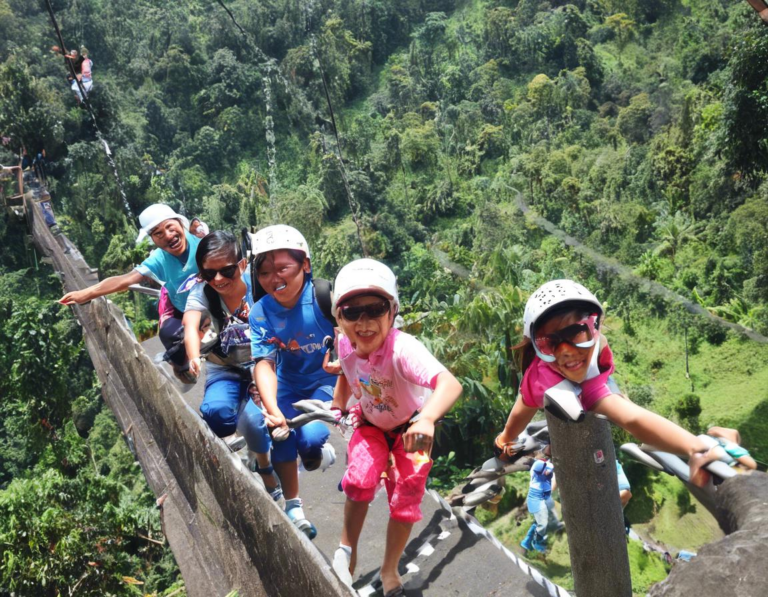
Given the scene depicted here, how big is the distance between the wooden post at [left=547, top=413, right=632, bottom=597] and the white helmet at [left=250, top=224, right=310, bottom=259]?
1441 millimetres

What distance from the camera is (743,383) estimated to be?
17234 mm

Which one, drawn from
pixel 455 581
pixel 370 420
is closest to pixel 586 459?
pixel 370 420

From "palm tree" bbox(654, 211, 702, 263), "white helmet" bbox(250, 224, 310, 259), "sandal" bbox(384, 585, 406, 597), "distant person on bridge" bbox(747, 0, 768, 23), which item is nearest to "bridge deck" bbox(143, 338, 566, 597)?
"sandal" bbox(384, 585, 406, 597)

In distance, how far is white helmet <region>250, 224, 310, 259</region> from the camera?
3.16 meters

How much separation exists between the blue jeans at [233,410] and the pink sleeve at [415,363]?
1.08m

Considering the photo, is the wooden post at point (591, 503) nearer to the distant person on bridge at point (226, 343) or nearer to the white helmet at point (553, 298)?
the white helmet at point (553, 298)

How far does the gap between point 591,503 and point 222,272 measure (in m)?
2.11

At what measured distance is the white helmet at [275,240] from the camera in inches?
Answer: 124

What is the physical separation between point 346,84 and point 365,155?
9.66 meters

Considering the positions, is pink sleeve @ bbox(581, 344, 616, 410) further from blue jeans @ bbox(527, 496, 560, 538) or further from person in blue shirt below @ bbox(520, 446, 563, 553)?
blue jeans @ bbox(527, 496, 560, 538)

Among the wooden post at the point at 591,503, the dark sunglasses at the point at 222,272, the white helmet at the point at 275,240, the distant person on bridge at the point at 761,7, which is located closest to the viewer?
the wooden post at the point at 591,503

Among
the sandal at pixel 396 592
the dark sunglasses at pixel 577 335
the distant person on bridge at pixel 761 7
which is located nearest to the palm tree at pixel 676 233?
the distant person on bridge at pixel 761 7

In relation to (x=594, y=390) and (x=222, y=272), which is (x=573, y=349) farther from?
(x=222, y=272)

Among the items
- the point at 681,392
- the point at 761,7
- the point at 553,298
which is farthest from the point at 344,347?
the point at 681,392
